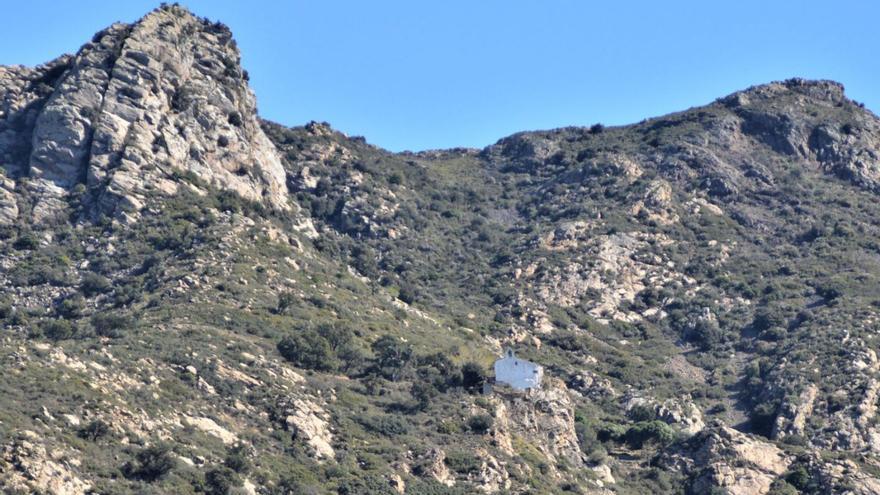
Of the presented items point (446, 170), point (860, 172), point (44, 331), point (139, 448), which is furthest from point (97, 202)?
point (860, 172)

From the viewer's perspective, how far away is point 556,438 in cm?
7950

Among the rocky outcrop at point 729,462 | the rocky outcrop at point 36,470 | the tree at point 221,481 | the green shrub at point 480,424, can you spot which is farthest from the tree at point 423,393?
the rocky outcrop at point 36,470

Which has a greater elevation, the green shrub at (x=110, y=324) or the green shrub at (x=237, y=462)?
the green shrub at (x=110, y=324)

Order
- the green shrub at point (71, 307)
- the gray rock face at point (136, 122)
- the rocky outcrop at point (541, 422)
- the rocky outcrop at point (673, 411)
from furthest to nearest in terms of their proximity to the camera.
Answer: the gray rock face at point (136, 122) → the rocky outcrop at point (673, 411) → the green shrub at point (71, 307) → the rocky outcrop at point (541, 422)

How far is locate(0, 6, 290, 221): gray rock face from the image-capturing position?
95375mm

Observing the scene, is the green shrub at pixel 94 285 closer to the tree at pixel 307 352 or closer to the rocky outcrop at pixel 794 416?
the tree at pixel 307 352

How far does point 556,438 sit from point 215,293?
20.1 m

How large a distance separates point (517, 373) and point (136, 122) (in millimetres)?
32203

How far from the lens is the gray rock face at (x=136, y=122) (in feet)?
A: 313

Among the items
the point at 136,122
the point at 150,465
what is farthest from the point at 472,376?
the point at 136,122

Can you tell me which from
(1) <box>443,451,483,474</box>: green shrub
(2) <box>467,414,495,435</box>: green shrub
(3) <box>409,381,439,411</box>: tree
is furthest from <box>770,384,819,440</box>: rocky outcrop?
(1) <box>443,451,483,474</box>: green shrub

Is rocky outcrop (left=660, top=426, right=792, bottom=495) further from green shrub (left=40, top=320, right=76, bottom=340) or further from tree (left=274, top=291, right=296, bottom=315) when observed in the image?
green shrub (left=40, top=320, right=76, bottom=340)

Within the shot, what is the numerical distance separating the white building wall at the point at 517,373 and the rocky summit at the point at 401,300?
0.65 metres

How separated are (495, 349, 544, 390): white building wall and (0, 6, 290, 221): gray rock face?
2540cm
